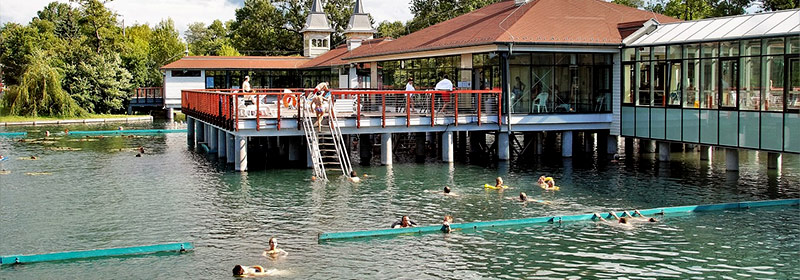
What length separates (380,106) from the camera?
37219 millimetres

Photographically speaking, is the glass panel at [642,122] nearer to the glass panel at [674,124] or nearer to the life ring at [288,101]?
the glass panel at [674,124]

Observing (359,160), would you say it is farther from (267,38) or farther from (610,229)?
(267,38)

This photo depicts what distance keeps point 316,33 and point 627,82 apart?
54252 mm

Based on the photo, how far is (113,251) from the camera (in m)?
20.1

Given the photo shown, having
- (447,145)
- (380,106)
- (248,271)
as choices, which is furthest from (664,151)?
(248,271)

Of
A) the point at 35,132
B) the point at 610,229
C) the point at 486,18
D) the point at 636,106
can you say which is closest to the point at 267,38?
the point at 35,132

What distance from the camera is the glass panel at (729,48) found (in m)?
30.8

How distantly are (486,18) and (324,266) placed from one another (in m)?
28.0

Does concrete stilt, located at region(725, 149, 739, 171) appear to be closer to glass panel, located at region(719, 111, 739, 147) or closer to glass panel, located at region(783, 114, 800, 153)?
glass panel, located at region(719, 111, 739, 147)

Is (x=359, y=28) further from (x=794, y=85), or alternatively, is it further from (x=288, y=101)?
(x=794, y=85)

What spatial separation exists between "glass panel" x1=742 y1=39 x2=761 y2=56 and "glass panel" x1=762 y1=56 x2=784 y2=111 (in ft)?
1.79

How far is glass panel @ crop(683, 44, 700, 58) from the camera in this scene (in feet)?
108

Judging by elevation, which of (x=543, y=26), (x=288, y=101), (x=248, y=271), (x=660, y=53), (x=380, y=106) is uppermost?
(x=543, y=26)

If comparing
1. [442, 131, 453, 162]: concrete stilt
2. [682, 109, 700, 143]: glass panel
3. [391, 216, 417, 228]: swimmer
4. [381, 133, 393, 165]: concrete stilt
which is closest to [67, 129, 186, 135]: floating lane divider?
[381, 133, 393, 165]: concrete stilt
